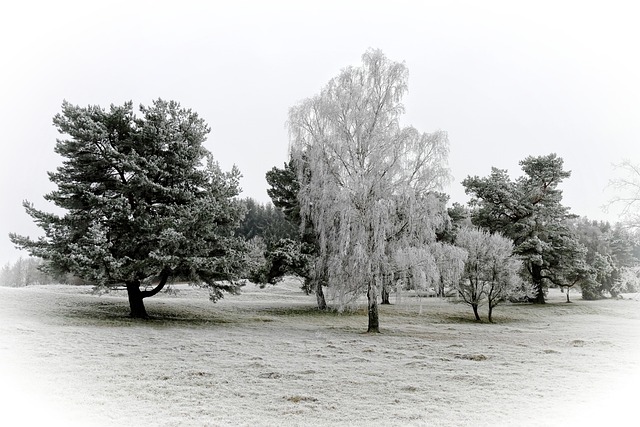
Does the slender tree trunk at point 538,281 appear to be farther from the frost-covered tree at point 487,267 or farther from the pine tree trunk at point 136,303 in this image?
the pine tree trunk at point 136,303

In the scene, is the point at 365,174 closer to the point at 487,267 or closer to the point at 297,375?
the point at 297,375

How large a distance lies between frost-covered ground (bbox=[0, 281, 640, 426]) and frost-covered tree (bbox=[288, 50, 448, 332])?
3.32m

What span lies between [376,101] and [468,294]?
17.1m

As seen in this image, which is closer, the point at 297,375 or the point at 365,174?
the point at 297,375

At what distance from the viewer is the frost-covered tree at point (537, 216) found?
1593 inches

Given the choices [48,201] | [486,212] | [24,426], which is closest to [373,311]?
[24,426]

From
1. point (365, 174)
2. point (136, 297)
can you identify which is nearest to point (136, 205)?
point (136, 297)

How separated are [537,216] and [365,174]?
29562 millimetres

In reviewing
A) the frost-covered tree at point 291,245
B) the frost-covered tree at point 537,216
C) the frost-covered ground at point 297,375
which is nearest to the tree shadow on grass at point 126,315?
the frost-covered ground at point 297,375

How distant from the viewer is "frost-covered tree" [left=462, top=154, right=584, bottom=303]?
40.5 metres

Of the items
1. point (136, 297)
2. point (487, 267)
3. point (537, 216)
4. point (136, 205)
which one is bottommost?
point (136, 297)

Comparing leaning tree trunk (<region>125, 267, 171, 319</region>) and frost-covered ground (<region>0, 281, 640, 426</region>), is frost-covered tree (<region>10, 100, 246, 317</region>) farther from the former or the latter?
frost-covered ground (<region>0, 281, 640, 426</region>)

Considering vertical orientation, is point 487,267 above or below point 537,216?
below

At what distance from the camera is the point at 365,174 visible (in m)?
19.0
